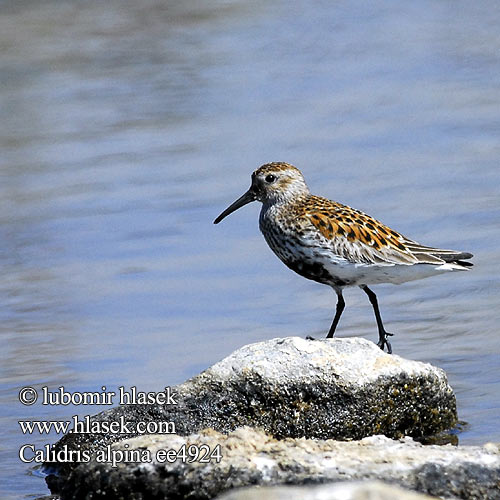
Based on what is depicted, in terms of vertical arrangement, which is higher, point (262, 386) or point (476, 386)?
point (262, 386)

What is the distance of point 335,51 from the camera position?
20.0 metres

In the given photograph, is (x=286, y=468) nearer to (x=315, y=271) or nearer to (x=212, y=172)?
(x=315, y=271)

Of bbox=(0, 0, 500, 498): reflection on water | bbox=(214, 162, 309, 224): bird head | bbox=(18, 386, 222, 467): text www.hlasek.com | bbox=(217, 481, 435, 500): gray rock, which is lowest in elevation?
bbox=(0, 0, 500, 498): reflection on water

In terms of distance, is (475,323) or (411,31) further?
(411,31)

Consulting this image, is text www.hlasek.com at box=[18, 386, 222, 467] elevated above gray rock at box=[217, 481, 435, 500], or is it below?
below

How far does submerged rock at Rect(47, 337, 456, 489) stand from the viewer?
7.27 m

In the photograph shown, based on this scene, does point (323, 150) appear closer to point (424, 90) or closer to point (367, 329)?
point (424, 90)

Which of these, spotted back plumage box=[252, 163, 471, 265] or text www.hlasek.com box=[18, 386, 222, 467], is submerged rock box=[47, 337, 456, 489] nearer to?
text www.hlasek.com box=[18, 386, 222, 467]

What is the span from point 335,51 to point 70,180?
7004 millimetres

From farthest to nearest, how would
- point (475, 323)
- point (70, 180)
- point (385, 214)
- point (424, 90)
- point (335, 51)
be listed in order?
1. point (335, 51)
2. point (424, 90)
3. point (70, 180)
4. point (385, 214)
5. point (475, 323)

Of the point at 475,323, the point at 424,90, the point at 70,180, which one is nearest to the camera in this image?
the point at 475,323

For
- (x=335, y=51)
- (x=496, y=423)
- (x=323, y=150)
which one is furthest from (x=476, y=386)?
(x=335, y=51)

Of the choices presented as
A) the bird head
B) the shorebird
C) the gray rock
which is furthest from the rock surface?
the bird head

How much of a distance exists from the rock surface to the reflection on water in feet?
4.72
